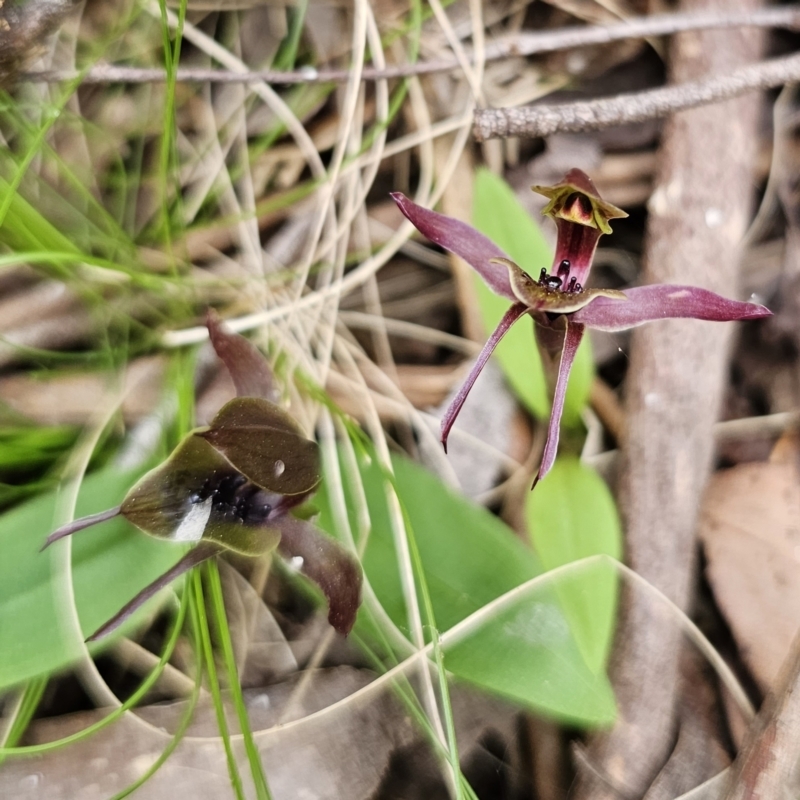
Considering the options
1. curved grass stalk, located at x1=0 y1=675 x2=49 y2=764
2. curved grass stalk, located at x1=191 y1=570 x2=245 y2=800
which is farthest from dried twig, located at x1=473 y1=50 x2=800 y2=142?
curved grass stalk, located at x1=0 y1=675 x2=49 y2=764

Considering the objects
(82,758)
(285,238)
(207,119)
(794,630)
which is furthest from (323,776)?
(207,119)

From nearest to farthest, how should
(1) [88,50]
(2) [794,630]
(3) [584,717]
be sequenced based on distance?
(3) [584,717] → (2) [794,630] → (1) [88,50]

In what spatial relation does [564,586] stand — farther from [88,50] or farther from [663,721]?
[88,50]

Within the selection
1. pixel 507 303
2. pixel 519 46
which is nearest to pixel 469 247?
pixel 507 303

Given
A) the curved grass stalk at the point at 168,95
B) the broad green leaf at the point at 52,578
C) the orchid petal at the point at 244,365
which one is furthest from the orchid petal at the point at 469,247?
the broad green leaf at the point at 52,578

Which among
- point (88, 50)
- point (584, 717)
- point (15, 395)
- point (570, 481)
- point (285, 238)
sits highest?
point (88, 50)

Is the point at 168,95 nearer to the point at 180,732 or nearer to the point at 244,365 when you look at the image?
the point at 244,365

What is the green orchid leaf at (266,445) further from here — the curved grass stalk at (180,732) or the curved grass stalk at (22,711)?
the curved grass stalk at (22,711)

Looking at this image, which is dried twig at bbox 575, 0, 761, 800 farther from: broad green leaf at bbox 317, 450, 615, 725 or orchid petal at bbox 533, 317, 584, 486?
orchid petal at bbox 533, 317, 584, 486
